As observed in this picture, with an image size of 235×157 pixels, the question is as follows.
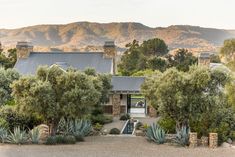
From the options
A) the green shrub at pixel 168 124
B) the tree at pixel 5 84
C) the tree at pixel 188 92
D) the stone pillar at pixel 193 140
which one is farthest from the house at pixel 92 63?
the stone pillar at pixel 193 140

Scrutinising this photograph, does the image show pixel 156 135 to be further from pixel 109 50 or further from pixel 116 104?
pixel 109 50

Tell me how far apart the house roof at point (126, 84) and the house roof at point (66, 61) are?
12.2 ft

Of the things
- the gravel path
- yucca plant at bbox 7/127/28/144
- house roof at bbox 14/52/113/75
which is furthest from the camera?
house roof at bbox 14/52/113/75

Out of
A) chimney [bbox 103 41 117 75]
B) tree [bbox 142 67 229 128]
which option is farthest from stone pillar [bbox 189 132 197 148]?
chimney [bbox 103 41 117 75]

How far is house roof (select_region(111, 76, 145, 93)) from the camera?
140ft

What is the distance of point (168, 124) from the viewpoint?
3194cm

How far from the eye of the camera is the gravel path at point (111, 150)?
24.2 m

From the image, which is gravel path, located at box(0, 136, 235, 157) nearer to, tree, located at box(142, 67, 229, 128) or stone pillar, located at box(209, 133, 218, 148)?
stone pillar, located at box(209, 133, 218, 148)

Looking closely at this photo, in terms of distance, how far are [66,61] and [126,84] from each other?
995cm

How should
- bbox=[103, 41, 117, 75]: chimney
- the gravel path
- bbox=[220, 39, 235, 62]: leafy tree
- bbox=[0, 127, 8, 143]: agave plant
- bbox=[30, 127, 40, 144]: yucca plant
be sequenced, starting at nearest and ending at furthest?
the gravel path → bbox=[30, 127, 40, 144]: yucca plant → bbox=[0, 127, 8, 143]: agave plant → bbox=[103, 41, 117, 75]: chimney → bbox=[220, 39, 235, 62]: leafy tree

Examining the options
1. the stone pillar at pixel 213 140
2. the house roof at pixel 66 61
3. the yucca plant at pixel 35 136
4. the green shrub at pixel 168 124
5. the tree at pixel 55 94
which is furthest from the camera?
the house roof at pixel 66 61

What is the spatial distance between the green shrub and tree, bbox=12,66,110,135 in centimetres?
553

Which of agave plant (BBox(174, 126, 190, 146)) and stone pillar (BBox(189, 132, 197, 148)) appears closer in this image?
stone pillar (BBox(189, 132, 197, 148))

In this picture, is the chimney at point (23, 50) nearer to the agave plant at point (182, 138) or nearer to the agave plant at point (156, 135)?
the agave plant at point (156, 135)
